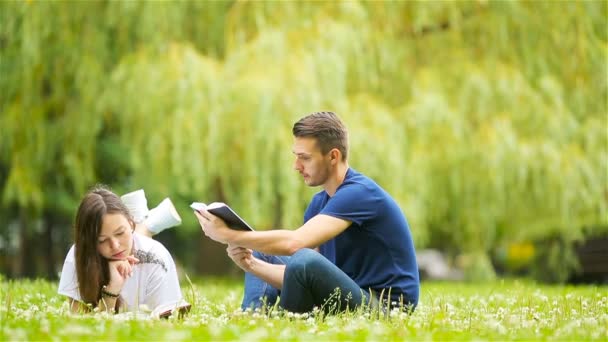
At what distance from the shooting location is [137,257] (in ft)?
16.1

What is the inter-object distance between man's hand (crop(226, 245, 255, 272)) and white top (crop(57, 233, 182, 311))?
0.34 meters

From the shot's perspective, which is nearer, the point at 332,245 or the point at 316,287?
the point at 316,287

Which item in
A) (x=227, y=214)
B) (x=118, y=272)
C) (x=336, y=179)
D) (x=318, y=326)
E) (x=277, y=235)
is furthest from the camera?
(x=336, y=179)

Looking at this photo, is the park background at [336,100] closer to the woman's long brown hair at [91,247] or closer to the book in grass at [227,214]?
the woman's long brown hair at [91,247]

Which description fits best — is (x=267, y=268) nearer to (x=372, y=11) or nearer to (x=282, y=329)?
(x=282, y=329)

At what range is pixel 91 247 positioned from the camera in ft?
15.6

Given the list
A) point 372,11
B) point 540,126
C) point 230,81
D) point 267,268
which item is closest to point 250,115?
point 230,81

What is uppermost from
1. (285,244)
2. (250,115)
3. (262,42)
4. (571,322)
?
(262,42)

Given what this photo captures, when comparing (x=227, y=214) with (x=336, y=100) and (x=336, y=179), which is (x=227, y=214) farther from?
(x=336, y=100)

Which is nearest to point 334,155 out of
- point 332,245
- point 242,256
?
point 332,245

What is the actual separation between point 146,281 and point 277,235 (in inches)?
31.4

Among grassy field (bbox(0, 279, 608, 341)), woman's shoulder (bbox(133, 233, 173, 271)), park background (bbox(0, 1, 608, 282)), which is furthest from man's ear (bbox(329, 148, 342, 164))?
park background (bbox(0, 1, 608, 282))

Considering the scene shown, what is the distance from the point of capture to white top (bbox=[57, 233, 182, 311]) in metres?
4.80

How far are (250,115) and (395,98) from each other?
285 cm
